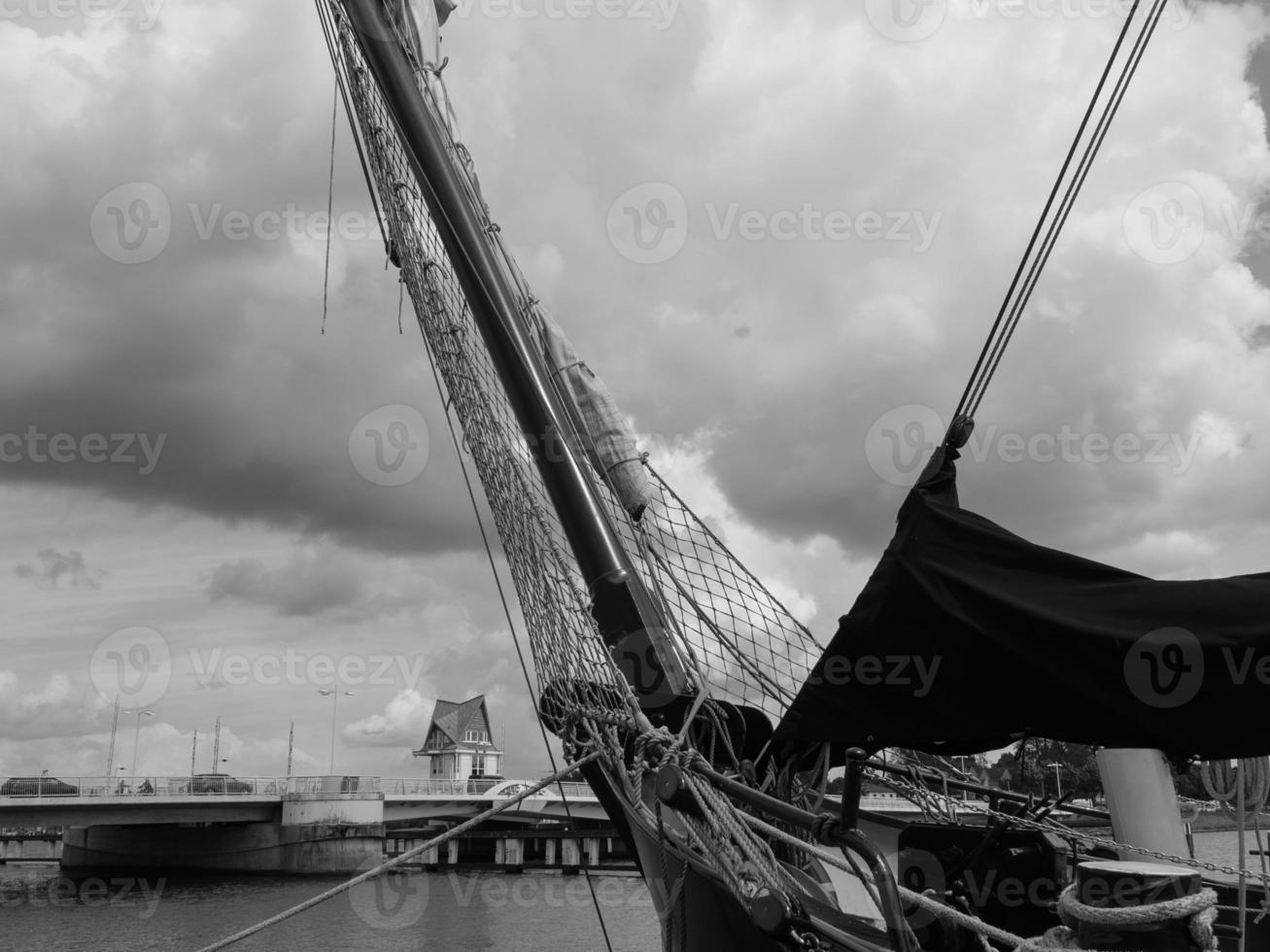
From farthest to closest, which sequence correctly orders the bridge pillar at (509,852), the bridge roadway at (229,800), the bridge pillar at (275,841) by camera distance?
1. the bridge pillar at (509,852)
2. the bridge pillar at (275,841)
3. the bridge roadway at (229,800)

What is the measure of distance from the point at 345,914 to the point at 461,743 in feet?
186

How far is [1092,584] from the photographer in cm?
372

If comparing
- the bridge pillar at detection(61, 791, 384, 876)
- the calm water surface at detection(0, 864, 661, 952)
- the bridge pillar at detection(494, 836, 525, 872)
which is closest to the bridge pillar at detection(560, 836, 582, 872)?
the calm water surface at detection(0, 864, 661, 952)

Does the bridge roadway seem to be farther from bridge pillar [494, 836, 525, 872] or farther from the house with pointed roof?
the house with pointed roof

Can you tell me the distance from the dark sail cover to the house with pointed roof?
288 ft

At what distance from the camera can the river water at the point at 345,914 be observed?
29734mm

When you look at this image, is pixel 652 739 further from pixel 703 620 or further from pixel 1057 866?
pixel 1057 866

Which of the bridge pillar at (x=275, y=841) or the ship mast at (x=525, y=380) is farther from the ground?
the ship mast at (x=525, y=380)

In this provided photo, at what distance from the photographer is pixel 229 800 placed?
43500 millimetres

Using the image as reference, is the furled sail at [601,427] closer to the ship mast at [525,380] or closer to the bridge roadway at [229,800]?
the ship mast at [525,380]

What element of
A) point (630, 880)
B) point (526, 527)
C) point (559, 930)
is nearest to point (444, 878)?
point (630, 880)

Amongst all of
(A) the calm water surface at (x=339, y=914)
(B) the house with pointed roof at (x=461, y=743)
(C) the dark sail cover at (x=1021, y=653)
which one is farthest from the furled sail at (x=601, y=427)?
(B) the house with pointed roof at (x=461, y=743)

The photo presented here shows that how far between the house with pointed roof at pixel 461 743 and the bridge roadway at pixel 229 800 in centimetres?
3313

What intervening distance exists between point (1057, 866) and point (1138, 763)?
1587mm
